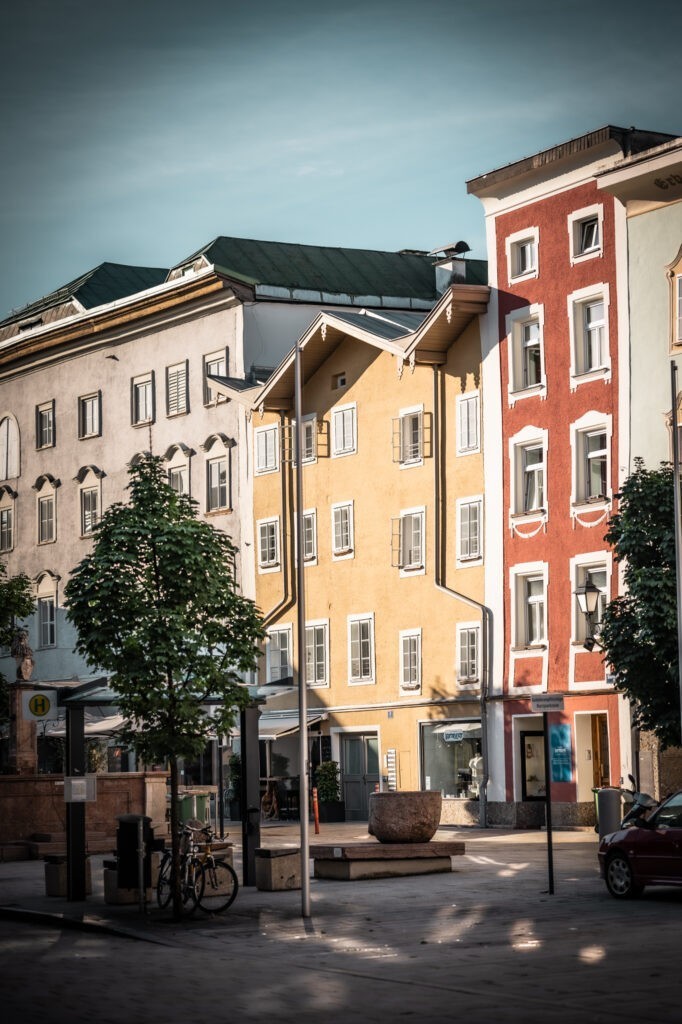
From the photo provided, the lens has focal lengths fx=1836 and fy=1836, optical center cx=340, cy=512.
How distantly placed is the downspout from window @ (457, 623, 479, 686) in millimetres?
432

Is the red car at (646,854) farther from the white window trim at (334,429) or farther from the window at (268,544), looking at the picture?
the window at (268,544)

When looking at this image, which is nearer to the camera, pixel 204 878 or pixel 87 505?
pixel 204 878

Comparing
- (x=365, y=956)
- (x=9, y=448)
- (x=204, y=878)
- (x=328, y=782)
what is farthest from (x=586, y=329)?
(x=9, y=448)

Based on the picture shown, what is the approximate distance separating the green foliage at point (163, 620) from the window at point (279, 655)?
30258 millimetres

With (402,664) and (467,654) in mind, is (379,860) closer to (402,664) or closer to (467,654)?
(467,654)

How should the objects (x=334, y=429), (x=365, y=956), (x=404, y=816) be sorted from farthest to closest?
(x=334, y=429), (x=404, y=816), (x=365, y=956)

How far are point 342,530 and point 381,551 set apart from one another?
215 centimetres

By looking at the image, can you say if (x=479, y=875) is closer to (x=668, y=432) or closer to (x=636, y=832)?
(x=636, y=832)

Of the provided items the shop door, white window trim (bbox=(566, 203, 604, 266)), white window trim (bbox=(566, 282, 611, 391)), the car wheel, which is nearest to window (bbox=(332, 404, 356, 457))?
white window trim (bbox=(566, 282, 611, 391))

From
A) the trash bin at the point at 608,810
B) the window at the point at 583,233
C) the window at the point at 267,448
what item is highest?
the window at the point at 583,233

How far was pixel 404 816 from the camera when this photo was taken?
29875 mm

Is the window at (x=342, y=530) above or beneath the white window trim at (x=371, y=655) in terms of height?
above

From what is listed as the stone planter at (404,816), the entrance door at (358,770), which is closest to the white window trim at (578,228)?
the entrance door at (358,770)

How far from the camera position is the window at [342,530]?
176 ft
